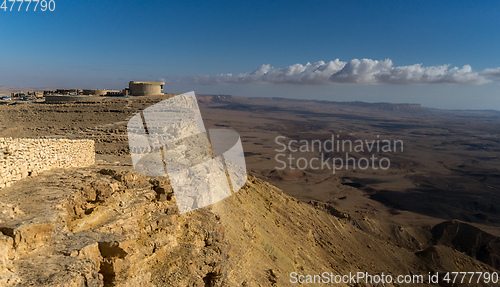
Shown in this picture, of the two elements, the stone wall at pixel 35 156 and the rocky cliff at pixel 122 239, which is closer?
the rocky cliff at pixel 122 239

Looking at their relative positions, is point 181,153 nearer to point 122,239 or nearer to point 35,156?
point 35,156

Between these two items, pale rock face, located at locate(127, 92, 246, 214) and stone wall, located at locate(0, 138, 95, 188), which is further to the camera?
pale rock face, located at locate(127, 92, 246, 214)

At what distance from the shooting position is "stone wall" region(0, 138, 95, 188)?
18.8 ft

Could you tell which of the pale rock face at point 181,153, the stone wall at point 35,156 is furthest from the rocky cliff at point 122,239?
the pale rock face at point 181,153

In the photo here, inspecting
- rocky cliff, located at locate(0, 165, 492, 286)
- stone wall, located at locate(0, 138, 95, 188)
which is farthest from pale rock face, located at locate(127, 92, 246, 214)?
stone wall, located at locate(0, 138, 95, 188)

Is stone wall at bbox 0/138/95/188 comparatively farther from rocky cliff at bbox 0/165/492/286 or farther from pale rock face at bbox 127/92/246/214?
pale rock face at bbox 127/92/246/214

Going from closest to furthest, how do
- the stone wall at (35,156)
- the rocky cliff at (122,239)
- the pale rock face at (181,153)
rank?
the rocky cliff at (122,239), the stone wall at (35,156), the pale rock face at (181,153)

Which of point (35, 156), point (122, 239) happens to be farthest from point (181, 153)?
point (122, 239)

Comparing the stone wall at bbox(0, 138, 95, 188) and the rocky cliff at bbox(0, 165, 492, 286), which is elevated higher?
the stone wall at bbox(0, 138, 95, 188)

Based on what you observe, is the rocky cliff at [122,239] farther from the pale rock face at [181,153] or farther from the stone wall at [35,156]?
the pale rock face at [181,153]

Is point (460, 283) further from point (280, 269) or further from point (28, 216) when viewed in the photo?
point (28, 216)

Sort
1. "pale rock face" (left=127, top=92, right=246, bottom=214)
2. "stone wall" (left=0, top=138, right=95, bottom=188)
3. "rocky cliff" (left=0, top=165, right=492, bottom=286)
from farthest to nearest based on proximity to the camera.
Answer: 1. "pale rock face" (left=127, top=92, right=246, bottom=214)
2. "stone wall" (left=0, top=138, right=95, bottom=188)
3. "rocky cliff" (left=0, top=165, right=492, bottom=286)

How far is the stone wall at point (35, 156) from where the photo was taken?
5734 mm

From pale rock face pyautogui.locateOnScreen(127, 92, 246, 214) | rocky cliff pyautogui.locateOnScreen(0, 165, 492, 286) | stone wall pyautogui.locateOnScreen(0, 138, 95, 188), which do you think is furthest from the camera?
pale rock face pyautogui.locateOnScreen(127, 92, 246, 214)
